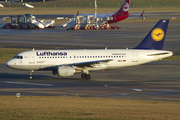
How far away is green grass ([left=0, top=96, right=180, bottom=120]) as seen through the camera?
21438mm

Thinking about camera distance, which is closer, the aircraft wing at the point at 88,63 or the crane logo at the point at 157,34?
the aircraft wing at the point at 88,63

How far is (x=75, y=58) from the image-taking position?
40.3 metres

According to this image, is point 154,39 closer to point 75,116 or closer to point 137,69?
point 137,69

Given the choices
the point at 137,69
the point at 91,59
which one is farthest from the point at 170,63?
the point at 91,59

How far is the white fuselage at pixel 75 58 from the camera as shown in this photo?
40.1 meters

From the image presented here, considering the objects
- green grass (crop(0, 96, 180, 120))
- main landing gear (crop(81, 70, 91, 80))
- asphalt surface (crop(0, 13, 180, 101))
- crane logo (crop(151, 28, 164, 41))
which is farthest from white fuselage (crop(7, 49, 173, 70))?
green grass (crop(0, 96, 180, 120))

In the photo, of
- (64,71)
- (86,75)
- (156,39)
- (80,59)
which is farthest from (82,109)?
(156,39)

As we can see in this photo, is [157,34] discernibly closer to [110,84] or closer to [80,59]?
[110,84]

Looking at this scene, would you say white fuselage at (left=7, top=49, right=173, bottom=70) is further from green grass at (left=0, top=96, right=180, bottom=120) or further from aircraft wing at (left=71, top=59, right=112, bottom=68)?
green grass at (left=0, top=96, right=180, bottom=120)

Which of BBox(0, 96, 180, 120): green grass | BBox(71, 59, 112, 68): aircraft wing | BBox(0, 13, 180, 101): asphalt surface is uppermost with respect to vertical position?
BBox(71, 59, 112, 68): aircraft wing

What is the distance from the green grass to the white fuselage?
1126 cm

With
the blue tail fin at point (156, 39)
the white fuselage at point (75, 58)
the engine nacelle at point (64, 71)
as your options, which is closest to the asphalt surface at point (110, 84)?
the engine nacelle at point (64, 71)

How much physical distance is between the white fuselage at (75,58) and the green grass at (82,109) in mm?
11263

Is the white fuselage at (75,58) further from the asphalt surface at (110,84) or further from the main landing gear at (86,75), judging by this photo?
the asphalt surface at (110,84)
